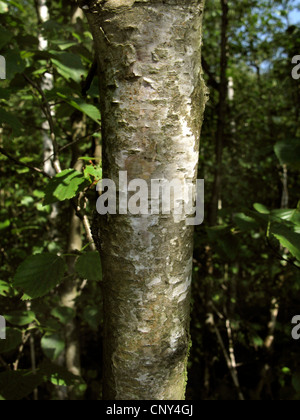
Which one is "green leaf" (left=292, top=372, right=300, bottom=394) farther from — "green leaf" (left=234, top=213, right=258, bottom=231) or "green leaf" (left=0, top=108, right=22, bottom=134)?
"green leaf" (left=0, top=108, right=22, bottom=134)

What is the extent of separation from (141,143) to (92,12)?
0.89 ft

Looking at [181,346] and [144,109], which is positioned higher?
[144,109]

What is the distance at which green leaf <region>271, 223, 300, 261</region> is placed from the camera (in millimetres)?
1089

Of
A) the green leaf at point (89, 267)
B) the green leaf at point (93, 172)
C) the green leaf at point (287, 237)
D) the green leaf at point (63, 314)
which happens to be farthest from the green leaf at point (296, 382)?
the green leaf at point (93, 172)

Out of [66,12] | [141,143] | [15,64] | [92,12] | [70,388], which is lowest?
[70,388]

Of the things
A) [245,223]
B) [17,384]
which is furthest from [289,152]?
[17,384]

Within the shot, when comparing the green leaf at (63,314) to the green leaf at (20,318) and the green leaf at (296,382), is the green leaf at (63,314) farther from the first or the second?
the green leaf at (296,382)

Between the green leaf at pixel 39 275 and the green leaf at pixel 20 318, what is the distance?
531 millimetres

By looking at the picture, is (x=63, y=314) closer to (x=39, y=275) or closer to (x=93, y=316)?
(x=93, y=316)

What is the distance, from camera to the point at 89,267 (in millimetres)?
1125

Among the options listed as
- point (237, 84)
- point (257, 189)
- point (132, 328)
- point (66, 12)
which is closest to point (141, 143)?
point (132, 328)

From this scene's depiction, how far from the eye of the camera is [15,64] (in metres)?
1.23

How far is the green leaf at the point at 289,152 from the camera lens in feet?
→ 5.05
